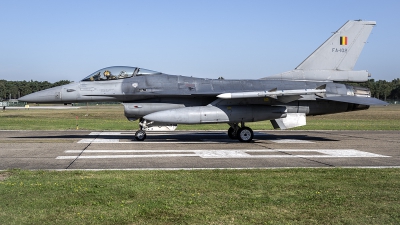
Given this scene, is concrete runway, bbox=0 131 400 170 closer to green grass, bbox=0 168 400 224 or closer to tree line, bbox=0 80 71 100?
green grass, bbox=0 168 400 224

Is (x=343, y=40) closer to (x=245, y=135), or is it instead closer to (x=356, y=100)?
(x=356, y=100)

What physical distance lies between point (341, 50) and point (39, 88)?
15250 centimetres

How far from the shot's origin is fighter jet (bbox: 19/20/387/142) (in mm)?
17203

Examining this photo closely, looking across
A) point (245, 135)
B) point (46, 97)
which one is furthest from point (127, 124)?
point (245, 135)

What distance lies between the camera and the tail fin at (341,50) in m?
19.7

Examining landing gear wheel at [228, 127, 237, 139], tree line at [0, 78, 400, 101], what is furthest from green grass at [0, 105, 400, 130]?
tree line at [0, 78, 400, 101]

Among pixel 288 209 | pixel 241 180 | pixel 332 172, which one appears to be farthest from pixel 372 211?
pixel 332 172

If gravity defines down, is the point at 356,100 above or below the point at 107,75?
below

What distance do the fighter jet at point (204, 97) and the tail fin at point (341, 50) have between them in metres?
0.69

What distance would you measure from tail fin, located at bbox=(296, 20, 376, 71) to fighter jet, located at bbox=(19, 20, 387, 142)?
69 centimetres

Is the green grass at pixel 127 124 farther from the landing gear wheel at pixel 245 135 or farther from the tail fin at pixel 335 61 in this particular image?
the landing gear wheel at pixel 245 135

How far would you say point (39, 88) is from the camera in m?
157

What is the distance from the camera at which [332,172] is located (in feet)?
32.4

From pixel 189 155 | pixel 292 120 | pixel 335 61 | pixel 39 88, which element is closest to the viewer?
pixel 189 155
